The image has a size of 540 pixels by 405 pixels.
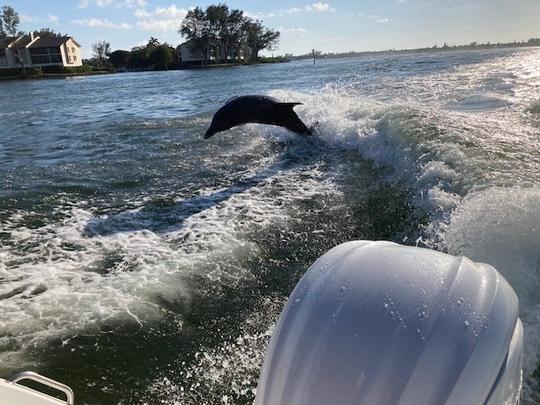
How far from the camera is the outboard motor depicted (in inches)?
56.1

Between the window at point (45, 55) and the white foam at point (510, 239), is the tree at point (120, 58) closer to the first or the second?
the window at point (45, 55)

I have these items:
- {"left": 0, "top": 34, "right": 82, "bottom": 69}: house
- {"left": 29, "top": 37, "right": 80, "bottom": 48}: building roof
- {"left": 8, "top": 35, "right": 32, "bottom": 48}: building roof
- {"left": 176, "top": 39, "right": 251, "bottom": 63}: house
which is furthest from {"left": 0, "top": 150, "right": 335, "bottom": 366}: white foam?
{"left": 176, "top": 39, "right": 251, "bottom": 63}: house

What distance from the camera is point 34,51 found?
7412 centimetres

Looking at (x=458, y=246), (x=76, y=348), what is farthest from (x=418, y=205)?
(x=76, y=348)

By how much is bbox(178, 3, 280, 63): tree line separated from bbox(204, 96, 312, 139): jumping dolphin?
3213 inches

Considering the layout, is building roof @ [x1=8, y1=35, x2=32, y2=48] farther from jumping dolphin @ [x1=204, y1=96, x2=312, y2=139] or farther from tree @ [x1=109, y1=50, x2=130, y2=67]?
jumping dolphin @ [x1=204, y1=96, x2=312, y2=139]

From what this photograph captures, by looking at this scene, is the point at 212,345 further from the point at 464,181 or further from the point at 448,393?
the point at 464,181

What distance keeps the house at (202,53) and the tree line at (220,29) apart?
21 cm

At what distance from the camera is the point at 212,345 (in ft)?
11.6

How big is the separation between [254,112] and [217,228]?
202 inches

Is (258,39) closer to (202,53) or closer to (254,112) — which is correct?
(202,53)

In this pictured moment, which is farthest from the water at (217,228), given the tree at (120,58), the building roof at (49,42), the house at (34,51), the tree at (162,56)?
the tree at (120,58)

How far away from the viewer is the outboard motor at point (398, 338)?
1425 millimetres

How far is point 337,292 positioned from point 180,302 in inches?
108
